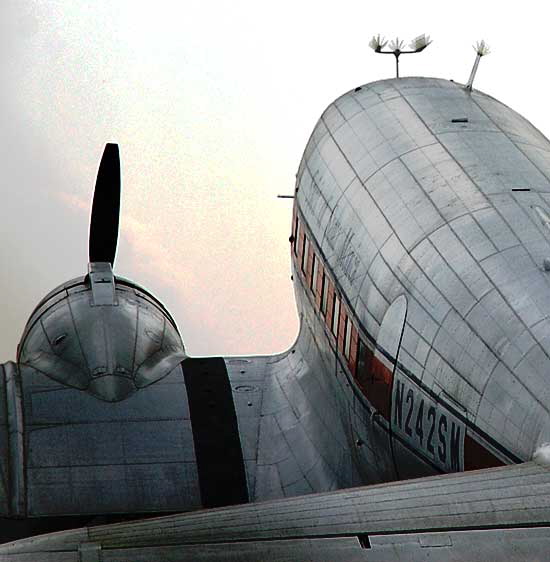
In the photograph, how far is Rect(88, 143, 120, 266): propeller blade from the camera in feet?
62.8

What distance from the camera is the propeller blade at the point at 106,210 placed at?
1914 cm

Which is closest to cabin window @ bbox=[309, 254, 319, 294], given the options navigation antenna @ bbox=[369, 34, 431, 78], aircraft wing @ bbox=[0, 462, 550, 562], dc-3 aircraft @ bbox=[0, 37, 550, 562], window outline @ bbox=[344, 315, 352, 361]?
dc-3 aircraft @ bbox=[0, 37, 550, 562]

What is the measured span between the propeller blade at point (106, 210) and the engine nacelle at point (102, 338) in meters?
0.67

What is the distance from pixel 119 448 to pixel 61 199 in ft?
49.4

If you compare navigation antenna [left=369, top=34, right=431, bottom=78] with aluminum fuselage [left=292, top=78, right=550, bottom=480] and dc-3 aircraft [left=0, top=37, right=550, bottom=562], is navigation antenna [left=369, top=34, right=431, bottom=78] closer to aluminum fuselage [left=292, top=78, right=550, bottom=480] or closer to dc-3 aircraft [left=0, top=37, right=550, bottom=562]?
aluminum fuselage [left=292, top=78, right=550, bottom=480]

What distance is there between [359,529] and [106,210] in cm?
1253

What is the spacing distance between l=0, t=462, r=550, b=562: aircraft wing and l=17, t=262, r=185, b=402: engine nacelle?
7966 millimetres

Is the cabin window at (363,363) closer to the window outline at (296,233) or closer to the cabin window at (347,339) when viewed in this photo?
the cabin window at (347,339)

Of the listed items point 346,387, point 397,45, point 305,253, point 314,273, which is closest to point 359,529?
point 346,387

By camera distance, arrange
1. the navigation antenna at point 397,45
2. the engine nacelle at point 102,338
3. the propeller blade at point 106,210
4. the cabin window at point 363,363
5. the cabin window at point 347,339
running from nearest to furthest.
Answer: the cabin window at point 363,363
the cabin window at point 347,339
the engine nacelle at point 102,338
the navigation antenna at point 397,45
the propeller blade at point 106,210

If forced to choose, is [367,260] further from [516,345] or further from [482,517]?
[482,517]

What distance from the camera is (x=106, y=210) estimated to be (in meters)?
19.5

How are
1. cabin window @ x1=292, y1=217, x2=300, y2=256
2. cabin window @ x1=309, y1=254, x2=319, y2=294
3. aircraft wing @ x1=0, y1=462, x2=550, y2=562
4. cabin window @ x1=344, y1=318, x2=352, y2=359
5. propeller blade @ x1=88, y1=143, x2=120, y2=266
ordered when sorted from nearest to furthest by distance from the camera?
1. aircraft wing @ x1=0, y1=462, x2=550, y2=562
2. cabin window @ x1=344, y1=318, x2=352, y2=359
3. cabin window @ x1=309, y1=254, x2=319, y2=294
4. cabin window @ x1=292, y1=217, x2=300, y2=256
5. propeller blade @ x1=88, y1=143, x2=120, y2=266

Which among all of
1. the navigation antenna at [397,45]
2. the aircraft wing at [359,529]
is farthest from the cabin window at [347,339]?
→ the aircraft wing at [359,529]
